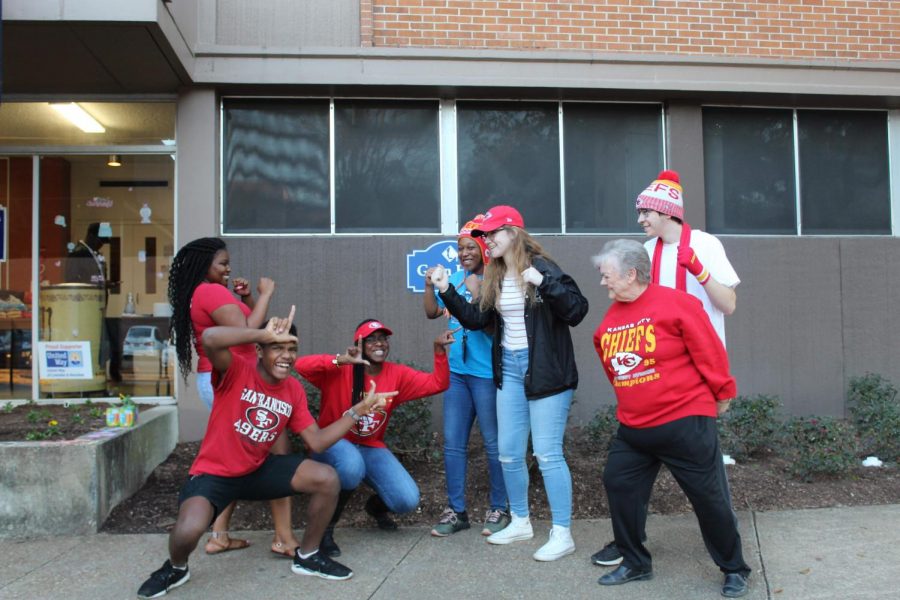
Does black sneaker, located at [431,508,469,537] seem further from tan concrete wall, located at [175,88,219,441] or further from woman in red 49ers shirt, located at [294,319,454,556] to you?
tan concrete wall, located at [175,88,219,441]

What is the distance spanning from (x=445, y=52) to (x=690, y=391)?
4.68 metres

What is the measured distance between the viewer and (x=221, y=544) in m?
4.56

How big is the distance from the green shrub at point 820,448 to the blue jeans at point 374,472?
9.92ft

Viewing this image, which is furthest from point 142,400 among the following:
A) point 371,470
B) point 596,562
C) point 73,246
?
point 596,562

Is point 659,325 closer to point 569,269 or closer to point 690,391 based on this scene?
point 690,391

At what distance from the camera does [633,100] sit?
7828mm

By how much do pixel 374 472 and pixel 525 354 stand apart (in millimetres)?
1134

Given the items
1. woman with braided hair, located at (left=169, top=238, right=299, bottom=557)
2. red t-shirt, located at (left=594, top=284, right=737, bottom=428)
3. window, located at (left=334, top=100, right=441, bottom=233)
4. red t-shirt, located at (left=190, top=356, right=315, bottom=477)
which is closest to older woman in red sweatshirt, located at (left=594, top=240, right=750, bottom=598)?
red t-shirt, located at (left=594, top=284, right=737, bottom=428)

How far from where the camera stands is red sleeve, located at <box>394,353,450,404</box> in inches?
182

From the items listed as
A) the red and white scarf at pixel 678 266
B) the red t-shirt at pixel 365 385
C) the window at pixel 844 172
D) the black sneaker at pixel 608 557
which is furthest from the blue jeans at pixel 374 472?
the window at pixel 844 172

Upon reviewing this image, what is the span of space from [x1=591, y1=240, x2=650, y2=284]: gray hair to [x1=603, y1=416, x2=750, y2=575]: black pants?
75 cm

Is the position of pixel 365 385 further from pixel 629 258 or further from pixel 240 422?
pixel 629 258

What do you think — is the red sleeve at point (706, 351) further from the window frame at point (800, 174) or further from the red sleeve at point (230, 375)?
the window frame at point (800, 174)

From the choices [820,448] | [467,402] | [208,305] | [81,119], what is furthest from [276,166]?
[820,448]
